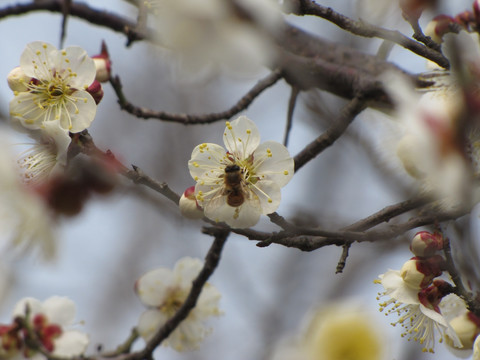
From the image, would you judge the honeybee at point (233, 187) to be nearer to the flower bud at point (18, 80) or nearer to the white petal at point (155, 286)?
the flower bud at point (18, 80)

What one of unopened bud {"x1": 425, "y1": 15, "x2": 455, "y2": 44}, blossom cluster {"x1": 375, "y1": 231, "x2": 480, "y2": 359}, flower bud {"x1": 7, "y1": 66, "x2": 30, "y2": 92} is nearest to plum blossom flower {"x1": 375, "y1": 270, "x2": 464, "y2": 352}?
blossom cluster {"x1": 375, "y1": 231, "x2": 480, "y2": 359}

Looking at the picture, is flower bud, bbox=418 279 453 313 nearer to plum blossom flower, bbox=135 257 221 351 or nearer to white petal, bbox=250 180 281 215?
white petal, bbox=250 180 281 215

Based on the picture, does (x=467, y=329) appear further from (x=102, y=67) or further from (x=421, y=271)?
(x=102, y=67)

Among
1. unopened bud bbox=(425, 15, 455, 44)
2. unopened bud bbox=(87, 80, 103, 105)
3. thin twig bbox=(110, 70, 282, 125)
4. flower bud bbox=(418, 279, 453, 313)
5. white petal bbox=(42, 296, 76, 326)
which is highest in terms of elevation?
unopened bud bbox=(425, 15, 455, 44)

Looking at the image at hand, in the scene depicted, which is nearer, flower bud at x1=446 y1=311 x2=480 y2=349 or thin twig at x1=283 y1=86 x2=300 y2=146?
flower bud at x1=446 y1=311 x2=480 y2=349

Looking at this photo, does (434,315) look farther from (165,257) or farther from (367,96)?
(165,257)
